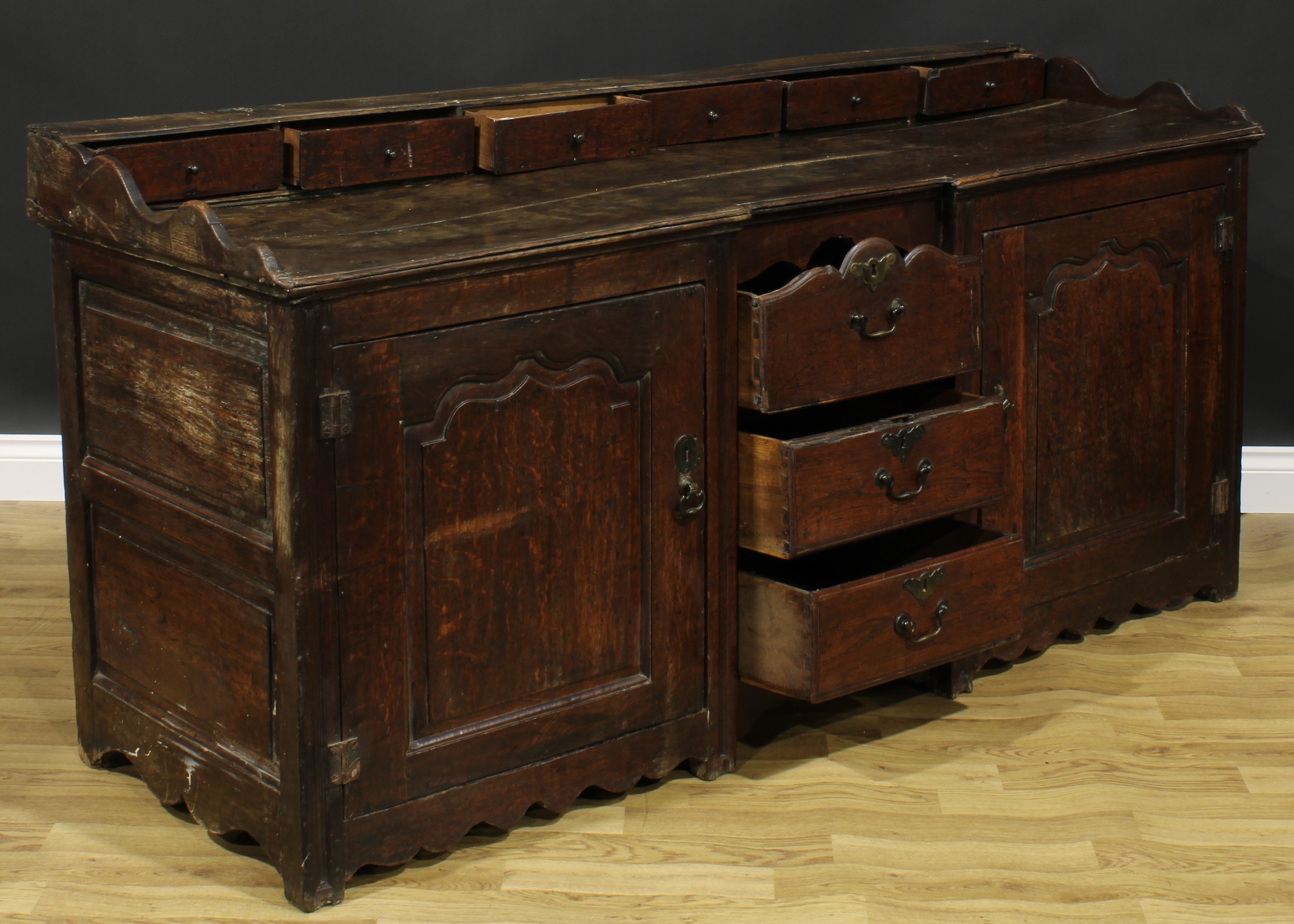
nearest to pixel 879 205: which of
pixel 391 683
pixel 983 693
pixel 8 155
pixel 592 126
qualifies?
pixel 592 126

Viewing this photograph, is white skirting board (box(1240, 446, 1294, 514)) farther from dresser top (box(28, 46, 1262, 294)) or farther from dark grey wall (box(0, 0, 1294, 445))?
dresser top (box(28, 46, 1262, 294))

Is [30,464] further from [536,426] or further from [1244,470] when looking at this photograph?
[1244,470]

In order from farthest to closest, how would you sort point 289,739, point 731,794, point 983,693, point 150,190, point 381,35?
point 381,35
point 983,693
point 731,794
point 150,190
point 289,739

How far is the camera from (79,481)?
8.77 feet

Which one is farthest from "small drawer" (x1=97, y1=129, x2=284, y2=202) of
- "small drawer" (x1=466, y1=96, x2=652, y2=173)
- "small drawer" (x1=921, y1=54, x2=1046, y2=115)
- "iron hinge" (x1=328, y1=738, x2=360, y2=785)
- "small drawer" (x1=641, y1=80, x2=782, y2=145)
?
"small drawer" (x1=921, y1=54, x2=1046, y2=115)

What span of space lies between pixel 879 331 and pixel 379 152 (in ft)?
2.44

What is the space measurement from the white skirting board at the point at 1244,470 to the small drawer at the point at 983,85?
3.11 ft

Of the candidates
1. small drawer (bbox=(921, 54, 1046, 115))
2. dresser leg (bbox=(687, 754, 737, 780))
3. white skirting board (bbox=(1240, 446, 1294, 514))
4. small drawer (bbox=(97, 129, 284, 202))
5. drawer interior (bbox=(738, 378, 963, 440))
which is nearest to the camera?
small drawer (bbox=(97, 129, 284, 202))

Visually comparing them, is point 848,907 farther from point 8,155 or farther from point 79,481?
point 8,155

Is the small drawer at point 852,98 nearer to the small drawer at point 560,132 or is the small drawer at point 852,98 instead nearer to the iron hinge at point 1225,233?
the small drawer at point 560,132

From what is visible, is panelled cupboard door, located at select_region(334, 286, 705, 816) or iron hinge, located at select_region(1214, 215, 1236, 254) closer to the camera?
panelled cupboard door, located at select_region(334, 286, 705, 816)

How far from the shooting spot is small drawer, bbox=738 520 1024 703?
264cm

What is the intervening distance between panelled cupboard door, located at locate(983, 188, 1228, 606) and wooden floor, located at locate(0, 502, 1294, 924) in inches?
9.3

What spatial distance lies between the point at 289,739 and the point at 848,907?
2.39 feet
